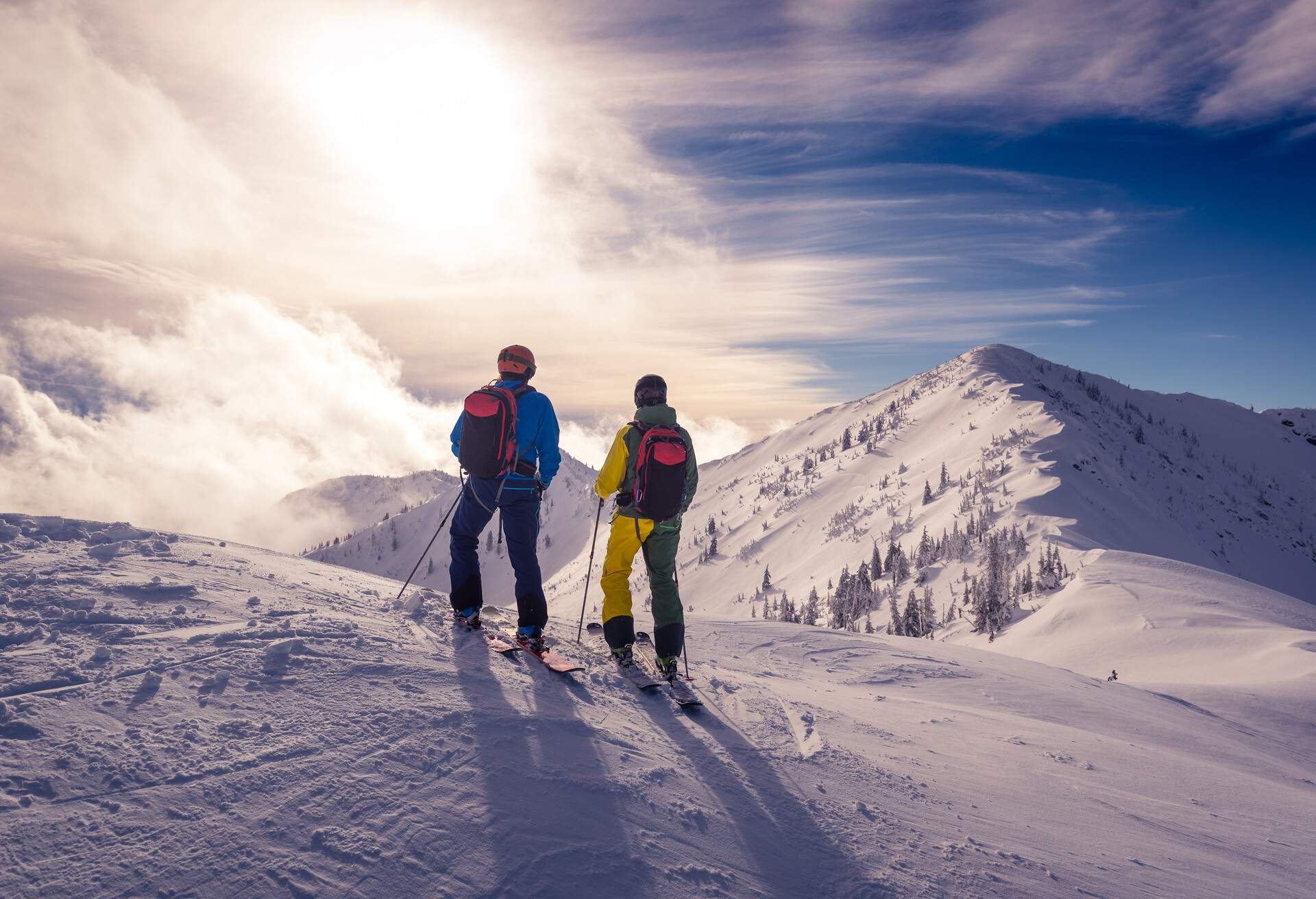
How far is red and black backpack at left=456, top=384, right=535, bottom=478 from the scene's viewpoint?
636 cm

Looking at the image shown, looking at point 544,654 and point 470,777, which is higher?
point 544,654

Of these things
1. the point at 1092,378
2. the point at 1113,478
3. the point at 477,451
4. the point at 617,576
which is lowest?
the point at 617,576

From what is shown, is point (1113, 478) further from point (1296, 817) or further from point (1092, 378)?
point (1092, 378)

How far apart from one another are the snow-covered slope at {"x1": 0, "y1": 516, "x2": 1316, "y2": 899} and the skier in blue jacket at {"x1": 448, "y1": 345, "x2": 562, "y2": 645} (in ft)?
2.03

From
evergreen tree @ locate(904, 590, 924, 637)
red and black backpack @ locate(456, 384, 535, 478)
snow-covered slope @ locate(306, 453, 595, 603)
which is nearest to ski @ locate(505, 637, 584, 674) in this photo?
red and black backpack @ locate(456, 384, 535, 478)

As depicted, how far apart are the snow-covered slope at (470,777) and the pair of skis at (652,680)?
0.17 m

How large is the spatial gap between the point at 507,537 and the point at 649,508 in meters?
1.55

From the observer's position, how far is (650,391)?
21.5 ft

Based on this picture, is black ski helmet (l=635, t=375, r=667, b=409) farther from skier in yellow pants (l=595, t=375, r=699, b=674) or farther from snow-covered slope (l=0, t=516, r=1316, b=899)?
snow-covered slope (l=0, t=516, r=1316, b=899)

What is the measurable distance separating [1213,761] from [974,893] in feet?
20.0

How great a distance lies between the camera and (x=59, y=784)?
2791 mm

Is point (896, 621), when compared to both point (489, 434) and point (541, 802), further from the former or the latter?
point (541, 802)

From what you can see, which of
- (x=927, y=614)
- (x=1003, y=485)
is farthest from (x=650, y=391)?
(x=1003, y=485)

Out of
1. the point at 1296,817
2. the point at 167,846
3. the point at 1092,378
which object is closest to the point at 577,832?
the point at 167,846
